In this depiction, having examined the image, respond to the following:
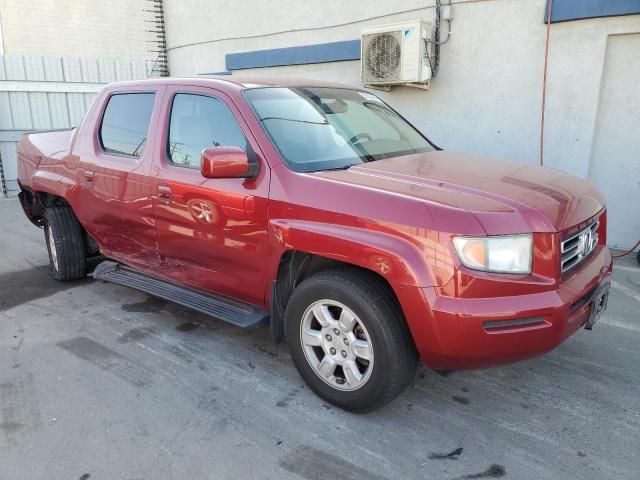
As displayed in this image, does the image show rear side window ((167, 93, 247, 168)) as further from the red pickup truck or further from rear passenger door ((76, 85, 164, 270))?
rear passenger door ((76, 85, 164, 270))

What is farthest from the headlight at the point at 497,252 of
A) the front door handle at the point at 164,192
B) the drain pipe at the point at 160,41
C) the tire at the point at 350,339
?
the drain pipe at the point at 160,41

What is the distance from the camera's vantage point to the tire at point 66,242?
4902 mm

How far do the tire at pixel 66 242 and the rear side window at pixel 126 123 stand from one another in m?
1.03

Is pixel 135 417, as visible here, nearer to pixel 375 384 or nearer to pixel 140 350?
pixel 140 350

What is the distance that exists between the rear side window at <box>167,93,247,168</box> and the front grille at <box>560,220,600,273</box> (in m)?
1.92

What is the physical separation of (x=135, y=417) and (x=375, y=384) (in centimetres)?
136

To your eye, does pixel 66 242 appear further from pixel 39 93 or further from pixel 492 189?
pixel 39 93

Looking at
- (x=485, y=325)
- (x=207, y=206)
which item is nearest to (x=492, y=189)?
(x=485, y=325)

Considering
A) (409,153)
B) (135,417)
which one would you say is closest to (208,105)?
(409,153)

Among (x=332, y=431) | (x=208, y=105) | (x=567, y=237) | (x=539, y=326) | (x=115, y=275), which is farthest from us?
(x=115, y=275)

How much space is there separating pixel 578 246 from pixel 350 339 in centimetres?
132

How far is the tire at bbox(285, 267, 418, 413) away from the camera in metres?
2.61

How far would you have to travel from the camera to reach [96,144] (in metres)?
4.38

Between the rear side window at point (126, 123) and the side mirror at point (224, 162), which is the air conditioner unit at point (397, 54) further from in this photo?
the side mirror at point (224, 162)
